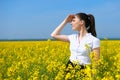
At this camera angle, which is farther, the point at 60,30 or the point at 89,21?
the point at 60,30

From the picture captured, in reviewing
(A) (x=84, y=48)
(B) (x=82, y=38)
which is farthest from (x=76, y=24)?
(A) (x=84, y=48)

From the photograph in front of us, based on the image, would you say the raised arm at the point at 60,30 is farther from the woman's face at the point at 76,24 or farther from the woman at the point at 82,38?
the woman's face at the point at 76,24

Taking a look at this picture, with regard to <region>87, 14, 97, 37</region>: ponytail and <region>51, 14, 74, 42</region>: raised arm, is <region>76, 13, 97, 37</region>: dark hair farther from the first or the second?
<region>51, 14, 74, 42</region>: raised arm

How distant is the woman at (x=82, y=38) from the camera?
221 inches

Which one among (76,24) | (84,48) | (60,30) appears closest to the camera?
(84,48)

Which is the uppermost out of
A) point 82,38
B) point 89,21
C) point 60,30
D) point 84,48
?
point 89,21

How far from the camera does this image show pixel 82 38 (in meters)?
5.75

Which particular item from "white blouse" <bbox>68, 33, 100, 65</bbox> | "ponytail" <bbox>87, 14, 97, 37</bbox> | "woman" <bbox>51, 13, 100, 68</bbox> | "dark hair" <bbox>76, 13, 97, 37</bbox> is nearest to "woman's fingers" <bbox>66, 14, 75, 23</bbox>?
"woman" <bbox>51, 13, 100, 68</bbox>

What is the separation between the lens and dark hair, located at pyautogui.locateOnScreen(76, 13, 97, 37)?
5801 mm

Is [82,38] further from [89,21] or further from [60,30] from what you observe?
[60,30]

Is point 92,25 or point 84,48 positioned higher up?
point 92,25

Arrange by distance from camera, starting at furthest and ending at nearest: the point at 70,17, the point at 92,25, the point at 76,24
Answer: the point at 70,17 → the point at 92,25 → the point at 76,24

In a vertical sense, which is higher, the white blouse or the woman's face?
the woman's face

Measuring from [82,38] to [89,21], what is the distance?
10.4 inches
